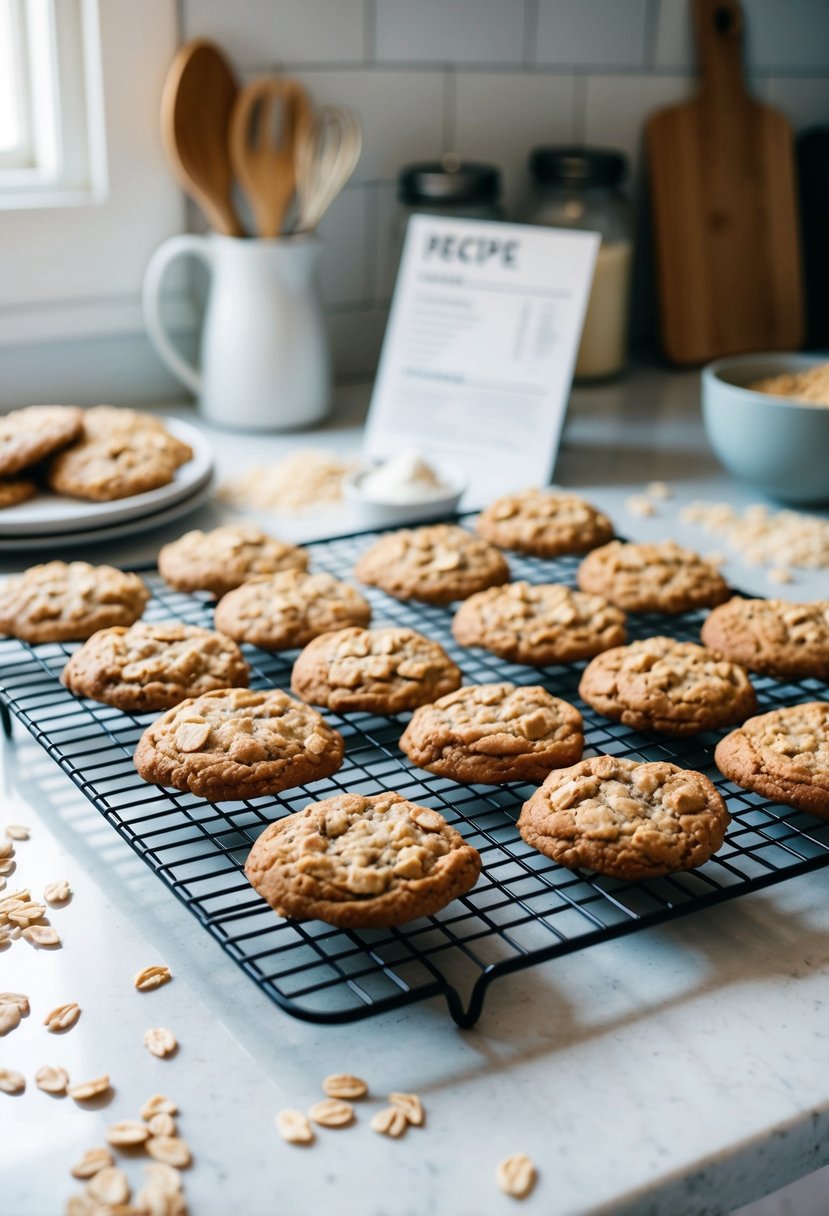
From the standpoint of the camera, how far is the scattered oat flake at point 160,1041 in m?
0.72

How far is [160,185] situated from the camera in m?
1.80

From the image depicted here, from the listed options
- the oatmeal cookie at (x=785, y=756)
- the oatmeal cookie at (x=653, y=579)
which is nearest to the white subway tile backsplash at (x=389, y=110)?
the oatmeal cookie at (x=653, y=579)

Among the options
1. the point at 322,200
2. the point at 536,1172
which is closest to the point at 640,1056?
the point at 536,1172

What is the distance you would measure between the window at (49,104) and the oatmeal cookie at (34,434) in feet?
1.38

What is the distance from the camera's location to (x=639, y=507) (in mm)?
1591

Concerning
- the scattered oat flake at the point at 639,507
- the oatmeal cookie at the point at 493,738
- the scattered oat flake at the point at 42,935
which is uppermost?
the oatmeal cookie at the point at 493,738

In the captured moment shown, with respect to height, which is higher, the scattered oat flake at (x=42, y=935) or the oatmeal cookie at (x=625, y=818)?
the oatmeal cookie at (x=625, y=818)

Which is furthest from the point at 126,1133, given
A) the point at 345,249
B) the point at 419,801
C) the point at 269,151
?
the point at 345,249

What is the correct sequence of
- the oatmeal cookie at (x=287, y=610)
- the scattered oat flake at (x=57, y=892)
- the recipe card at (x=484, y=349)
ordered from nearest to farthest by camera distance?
the scattered oat flake at (x=57, y=892) < the oatmeal cookie at (x=287, y=610) < the recipe card at (x=484, y=349)

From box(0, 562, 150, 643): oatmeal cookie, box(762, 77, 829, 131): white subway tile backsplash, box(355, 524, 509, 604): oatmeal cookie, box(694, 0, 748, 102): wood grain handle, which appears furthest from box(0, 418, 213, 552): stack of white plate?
box(762, 77, 829, 131): white subway tile backsplash

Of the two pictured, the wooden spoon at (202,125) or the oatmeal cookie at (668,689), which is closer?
the oatmeal cookie at (668,689)

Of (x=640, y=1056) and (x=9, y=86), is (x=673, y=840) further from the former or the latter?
(x=9, y=86)

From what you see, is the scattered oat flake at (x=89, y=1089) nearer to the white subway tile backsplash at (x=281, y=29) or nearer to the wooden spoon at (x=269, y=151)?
the wooden spoon at (x=269, y=151)

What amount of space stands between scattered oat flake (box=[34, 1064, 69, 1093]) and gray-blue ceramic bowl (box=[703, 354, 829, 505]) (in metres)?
1.16
